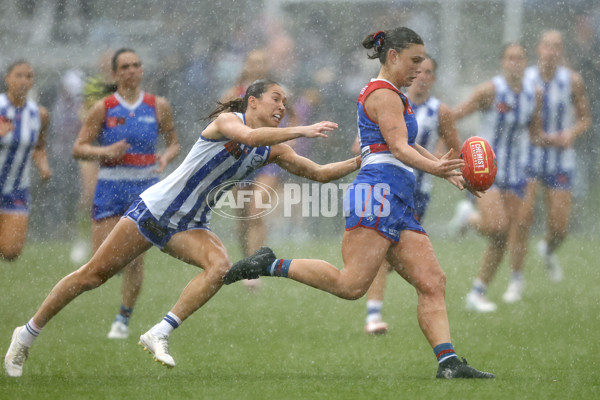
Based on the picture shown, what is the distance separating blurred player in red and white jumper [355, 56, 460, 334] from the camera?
27.6 ft

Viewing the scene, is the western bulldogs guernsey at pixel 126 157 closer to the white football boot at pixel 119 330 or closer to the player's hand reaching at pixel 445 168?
the white football boot at pixel 119 330

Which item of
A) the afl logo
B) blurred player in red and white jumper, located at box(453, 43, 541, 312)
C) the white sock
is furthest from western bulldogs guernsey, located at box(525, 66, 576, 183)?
the white sock

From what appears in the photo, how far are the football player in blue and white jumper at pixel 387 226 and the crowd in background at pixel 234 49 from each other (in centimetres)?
808

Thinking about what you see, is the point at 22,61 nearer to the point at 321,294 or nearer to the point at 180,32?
the point at 321,294

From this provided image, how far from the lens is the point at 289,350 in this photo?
7.67 m

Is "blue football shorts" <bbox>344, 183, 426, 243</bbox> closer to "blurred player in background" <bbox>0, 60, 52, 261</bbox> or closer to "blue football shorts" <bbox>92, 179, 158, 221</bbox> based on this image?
"blue football shorts" <bbox>92, 179, 158, 221</bbox>

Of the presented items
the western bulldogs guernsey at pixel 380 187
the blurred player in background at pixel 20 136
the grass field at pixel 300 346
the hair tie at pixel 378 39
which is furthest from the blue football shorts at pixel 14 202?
the hair tie at pixel 378 39

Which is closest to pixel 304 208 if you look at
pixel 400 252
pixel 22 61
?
pixel 22 61

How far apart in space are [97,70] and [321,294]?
19.9 ft

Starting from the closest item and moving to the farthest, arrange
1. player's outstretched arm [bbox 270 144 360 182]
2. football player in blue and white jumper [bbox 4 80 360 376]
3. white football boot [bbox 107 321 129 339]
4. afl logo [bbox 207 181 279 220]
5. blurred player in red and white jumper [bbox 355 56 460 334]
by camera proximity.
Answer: football player in blue and white jumper [bbox 4 80 360 376] < player's outstretched arm [bbox 270 144 360 182] < white football boot [bbox 107 321 129 339] < blurred player in red and white jumper [bbox 355 56 460 334] < afl logo [bbox 207 181 279 220]

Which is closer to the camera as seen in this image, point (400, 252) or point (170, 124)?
point (400, 252)

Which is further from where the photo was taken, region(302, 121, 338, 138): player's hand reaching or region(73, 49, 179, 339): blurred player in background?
region(73, 49, 179, 339): blurred player in background

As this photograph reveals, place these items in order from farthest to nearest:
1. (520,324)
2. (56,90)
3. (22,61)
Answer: (56,90) → (22,61) → (520,324)

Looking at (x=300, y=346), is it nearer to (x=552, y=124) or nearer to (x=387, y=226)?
(x=387, y=226)
